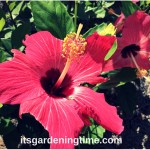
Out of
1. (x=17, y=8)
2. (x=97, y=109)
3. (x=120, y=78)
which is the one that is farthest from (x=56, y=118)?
(x=17, y=8)

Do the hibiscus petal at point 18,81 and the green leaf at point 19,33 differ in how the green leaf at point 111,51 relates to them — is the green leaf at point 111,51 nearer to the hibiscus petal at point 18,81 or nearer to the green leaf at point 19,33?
the hibiscus petal at point 18,81

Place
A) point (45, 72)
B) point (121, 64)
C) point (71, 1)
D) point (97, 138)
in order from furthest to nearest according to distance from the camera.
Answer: point (71, 1) → point (97, 138) → point (121, 64) → point (45, 72)

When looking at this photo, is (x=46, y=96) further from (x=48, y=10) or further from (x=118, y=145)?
(x=118, y=145)

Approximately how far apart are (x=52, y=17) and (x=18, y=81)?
298mm

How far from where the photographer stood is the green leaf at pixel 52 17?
1.11 meters

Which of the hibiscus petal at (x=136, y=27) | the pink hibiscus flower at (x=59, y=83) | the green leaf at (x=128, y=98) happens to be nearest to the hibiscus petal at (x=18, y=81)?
the pink hibiscus flower at (x=59, y=83)

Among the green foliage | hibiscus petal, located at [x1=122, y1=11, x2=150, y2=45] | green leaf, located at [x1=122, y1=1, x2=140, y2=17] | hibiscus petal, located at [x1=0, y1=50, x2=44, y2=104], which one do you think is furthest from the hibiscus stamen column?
the green foliage

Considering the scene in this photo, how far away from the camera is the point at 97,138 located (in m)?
1.50

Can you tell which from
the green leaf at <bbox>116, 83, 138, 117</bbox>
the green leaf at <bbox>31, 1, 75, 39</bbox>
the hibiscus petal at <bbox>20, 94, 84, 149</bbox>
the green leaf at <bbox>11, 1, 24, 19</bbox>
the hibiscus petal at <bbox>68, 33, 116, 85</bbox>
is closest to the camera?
the hibiscus petal at <bbox>20, 94, 84, 149</bbox>

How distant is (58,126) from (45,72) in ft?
0.77

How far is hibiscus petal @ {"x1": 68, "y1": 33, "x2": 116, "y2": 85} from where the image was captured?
39.4 inches

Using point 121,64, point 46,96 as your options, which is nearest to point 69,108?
point 46,96

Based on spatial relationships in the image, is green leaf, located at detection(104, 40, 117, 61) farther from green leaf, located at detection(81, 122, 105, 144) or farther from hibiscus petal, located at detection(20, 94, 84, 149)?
green leaf, located at detection(81, 122, 105, 144)

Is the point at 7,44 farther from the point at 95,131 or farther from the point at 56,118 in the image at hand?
the point at 56,118
